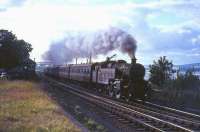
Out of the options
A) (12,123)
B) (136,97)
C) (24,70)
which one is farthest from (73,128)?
(24,70)

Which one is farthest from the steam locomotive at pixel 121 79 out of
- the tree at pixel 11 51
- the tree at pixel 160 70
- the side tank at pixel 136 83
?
the tree at pixel 11 51

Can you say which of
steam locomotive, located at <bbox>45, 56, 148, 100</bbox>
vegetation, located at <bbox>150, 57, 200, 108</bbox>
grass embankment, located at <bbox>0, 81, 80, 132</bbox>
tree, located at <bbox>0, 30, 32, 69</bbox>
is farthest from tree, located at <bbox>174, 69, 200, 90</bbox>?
tree, located at <bbox>0, 30, 32, 69</bbox>

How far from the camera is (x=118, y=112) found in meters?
23.3

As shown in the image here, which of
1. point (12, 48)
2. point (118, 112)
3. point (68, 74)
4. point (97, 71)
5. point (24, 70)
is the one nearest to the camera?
point (118, 112)

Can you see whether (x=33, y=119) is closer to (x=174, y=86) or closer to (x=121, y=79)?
(x=121, y=79)

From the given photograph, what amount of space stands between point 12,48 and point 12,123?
71428 mm

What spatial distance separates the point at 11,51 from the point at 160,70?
45902mm

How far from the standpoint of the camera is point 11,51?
282 ft

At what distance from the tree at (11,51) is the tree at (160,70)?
4038 cm

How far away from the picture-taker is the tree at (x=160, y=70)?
151ft

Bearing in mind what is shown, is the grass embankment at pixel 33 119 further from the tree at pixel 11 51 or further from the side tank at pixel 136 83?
the tree at pixel 11 51

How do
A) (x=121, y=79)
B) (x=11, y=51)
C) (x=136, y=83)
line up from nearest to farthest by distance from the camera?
(x=136, y=83)
(x=121, y=79)
(x=11, y=51)

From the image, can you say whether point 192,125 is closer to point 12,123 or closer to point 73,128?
point 73,128

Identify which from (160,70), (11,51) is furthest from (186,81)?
(11,51)
